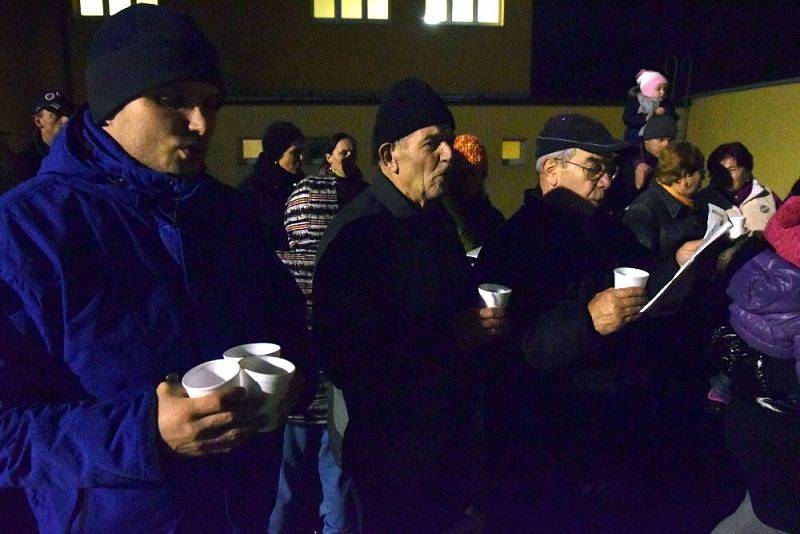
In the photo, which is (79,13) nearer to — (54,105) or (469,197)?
(54,105)

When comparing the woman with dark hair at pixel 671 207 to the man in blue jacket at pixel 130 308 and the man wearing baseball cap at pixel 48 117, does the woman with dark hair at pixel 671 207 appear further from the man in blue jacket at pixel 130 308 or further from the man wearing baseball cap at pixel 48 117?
the man wearing baseball cap at pixel 48 117

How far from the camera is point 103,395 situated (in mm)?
1400

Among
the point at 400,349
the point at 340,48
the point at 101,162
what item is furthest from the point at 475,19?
the point at 101,162

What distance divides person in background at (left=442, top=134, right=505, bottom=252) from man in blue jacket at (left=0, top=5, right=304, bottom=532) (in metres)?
2.75

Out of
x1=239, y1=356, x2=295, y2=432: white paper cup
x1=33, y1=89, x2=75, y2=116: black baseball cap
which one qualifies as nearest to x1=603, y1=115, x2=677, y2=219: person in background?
x1=33, y1=89, x2=75, y2=116: black baseball cap

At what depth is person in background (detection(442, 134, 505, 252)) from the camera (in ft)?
14.2

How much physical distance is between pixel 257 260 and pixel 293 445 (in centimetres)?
159

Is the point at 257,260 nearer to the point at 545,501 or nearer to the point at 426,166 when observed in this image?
the point at 426,166

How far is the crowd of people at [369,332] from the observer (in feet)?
4.42

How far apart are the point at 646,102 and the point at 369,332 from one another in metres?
6.38

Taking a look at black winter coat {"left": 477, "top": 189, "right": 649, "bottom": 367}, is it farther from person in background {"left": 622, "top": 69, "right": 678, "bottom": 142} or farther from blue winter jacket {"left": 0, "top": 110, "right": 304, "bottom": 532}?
person in background {"left": 622, "top": 69, "right": 678, "bottom": 142}

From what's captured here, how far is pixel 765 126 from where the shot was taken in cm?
1026

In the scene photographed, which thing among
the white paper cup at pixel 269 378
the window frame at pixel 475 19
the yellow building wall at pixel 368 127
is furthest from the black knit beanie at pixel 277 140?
the window frame at pixel 475 19

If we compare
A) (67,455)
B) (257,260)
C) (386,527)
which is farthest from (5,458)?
(386,527)
